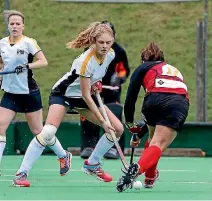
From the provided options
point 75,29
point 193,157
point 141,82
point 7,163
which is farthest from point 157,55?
point 75,29

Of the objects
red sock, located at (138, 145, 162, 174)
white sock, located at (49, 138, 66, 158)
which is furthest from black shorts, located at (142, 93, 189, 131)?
white sock, located at (49, 138, 66, 158)

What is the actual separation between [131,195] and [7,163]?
4.72m

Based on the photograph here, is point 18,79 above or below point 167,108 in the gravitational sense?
above

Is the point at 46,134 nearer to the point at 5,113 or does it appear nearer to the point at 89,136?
the point at 5,113

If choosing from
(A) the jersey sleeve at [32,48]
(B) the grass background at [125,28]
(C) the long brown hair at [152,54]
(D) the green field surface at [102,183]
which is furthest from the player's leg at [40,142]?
(B) the grass background at [125,28]

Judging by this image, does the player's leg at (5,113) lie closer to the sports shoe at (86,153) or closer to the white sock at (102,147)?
the white sock at (102,147)

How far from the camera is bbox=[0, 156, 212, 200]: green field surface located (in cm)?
907

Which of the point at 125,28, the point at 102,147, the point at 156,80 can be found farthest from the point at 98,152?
the point at 125,28

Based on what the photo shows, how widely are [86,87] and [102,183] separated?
109cm

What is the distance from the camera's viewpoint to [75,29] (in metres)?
16.8

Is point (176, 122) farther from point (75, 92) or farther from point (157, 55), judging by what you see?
point (75, 92)

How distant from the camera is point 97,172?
10.9 m

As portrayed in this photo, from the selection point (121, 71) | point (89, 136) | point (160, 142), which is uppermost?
point (121, 71)

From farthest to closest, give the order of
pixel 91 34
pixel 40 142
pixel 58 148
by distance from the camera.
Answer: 1. pixel 58 148
2. pixel 40 142
3. pixel 91 34
